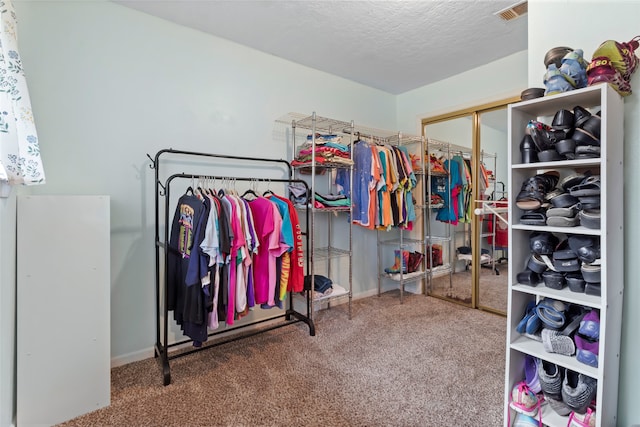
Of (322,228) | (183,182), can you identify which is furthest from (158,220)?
(322,228)

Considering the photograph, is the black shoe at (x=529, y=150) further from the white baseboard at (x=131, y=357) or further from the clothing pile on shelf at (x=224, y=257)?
the white baseboard at (x=131, y=357)

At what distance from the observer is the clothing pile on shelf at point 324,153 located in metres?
2.63

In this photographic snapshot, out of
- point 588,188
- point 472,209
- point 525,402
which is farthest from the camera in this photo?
point 472,209

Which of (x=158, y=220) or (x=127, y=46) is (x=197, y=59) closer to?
(x=127, y=46)

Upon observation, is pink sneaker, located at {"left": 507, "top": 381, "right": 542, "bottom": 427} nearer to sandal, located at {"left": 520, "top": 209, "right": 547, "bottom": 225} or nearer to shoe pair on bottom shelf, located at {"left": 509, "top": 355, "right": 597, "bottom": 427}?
shoe pair on bottom shelf, located at {"left": 509, "top": 355, "right": 597, "bottom": 427}

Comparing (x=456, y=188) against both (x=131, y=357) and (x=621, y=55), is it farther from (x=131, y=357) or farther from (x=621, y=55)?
→ (x=131, y=357)

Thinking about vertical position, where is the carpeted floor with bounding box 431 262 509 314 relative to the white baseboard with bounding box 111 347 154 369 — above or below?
above

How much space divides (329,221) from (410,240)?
3.79ft

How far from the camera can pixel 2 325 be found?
1.34 m

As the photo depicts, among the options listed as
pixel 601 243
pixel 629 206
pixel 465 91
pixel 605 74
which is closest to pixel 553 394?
pixel 601 243

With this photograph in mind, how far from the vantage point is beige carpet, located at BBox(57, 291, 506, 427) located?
157cm

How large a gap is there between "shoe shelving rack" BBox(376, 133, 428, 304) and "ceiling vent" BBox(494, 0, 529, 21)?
1.36 meters

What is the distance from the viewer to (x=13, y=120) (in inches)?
47.1

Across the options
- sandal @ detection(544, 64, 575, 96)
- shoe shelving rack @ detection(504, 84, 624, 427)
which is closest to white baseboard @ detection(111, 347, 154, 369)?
shoe shelving rack @ detection(504, 84, 624, 427)
